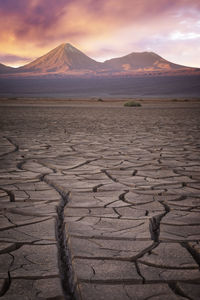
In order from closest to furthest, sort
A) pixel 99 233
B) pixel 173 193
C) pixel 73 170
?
pixel 99 233
pixel 173 193
pixel 73 170

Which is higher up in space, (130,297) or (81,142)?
(130,297)

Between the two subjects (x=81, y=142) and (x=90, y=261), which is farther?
(x=81, y=142)

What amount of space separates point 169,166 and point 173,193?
40.5 inches

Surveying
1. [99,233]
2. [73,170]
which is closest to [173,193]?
[99,233]

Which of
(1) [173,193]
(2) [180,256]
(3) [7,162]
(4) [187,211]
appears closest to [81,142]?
(3) [7,162]

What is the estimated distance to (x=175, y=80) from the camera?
7962 centimetres

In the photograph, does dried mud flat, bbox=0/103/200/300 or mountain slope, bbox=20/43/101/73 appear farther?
mountain slope, bbox=20/43/101/73

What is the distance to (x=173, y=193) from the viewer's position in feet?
8.01

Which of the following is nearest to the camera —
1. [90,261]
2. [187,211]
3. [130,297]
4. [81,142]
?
[130,297]

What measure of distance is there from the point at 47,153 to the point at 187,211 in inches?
100.0

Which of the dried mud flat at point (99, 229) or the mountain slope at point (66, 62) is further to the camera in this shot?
the mountain slope at point (66, 62)

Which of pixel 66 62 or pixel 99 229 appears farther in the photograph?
pixel 66 62

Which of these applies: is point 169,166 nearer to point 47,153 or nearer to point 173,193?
point 173,193

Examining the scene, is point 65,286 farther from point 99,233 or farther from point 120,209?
point 120,209
